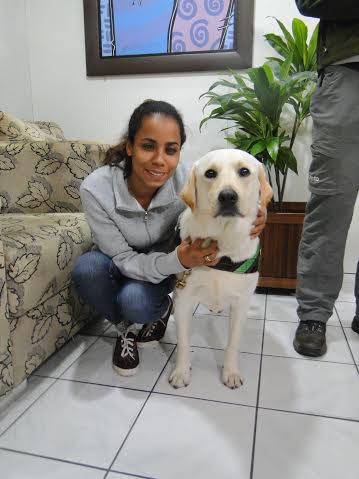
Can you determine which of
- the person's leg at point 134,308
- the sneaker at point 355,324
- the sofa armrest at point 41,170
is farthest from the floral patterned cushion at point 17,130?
the sneaker at point 355,324

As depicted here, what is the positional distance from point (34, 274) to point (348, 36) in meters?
1.27

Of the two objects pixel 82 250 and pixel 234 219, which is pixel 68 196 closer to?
pixel 82 250

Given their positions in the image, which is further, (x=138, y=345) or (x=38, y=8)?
(x=38, y=8)

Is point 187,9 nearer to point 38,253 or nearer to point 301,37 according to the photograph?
point 301,37

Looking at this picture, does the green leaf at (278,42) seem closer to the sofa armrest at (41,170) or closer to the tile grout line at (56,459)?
the sofa armrest at (41,170)

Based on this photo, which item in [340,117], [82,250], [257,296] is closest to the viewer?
[340,117]

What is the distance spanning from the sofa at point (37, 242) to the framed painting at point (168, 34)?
688mm

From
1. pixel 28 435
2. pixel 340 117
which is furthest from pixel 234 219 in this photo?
pixel 28 435

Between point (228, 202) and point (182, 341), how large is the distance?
1.80ft

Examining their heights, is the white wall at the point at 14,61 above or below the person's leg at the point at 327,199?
above

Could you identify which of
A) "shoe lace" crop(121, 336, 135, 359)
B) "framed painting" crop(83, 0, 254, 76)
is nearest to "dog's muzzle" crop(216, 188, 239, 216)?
"shoe lace" crop(121, 336, 135, 359)

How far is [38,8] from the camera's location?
2494mm

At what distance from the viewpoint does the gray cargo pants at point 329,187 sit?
1.26 metres

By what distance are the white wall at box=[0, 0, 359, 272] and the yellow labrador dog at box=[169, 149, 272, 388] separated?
1.33 meters
